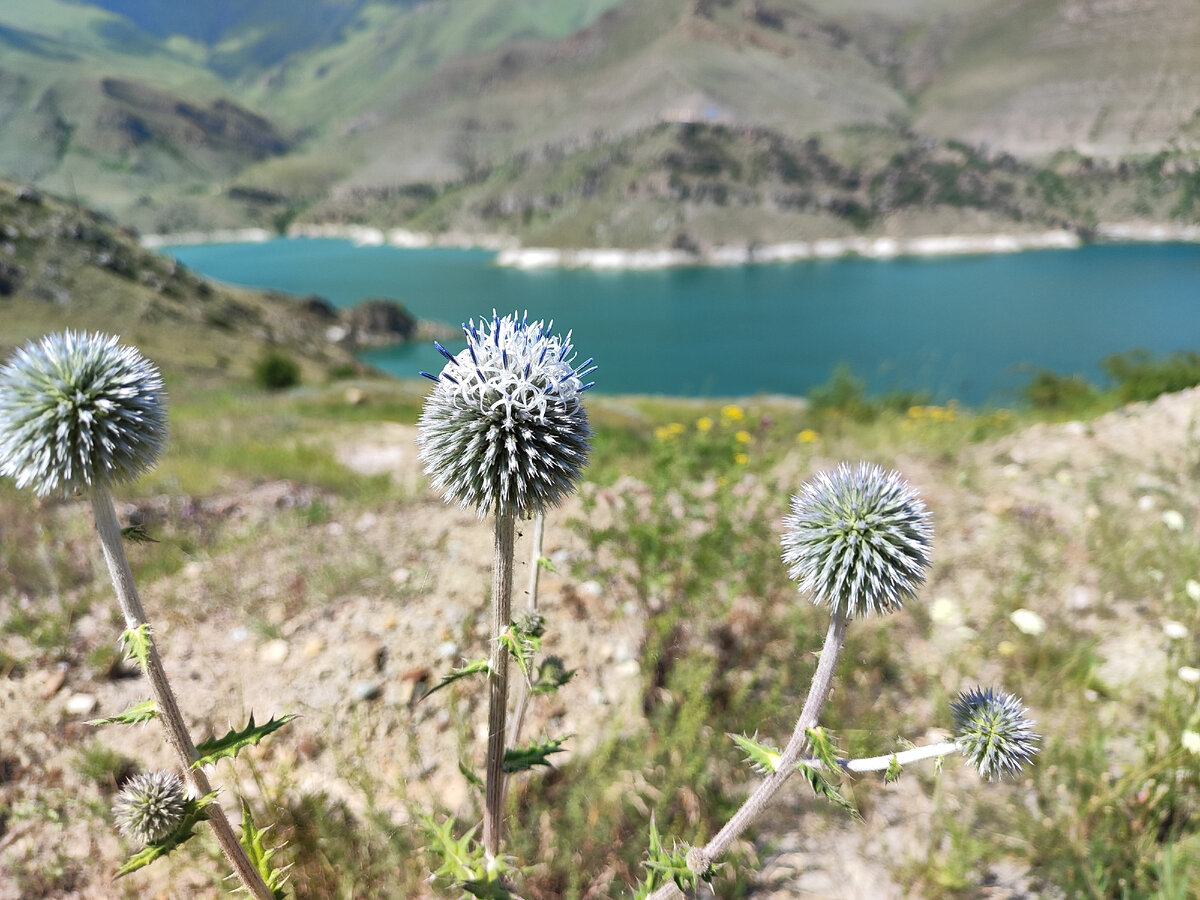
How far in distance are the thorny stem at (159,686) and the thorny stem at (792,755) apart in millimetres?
1518

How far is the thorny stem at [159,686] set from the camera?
1744 mm

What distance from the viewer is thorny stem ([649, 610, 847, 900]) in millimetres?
1843

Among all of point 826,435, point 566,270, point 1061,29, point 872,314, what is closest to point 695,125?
point 566,270

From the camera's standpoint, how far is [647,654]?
13.1 ft

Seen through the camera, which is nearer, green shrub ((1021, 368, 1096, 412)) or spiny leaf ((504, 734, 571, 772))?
spiny leaf ((504, 734, 571, 772))

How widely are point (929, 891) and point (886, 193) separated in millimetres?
169805

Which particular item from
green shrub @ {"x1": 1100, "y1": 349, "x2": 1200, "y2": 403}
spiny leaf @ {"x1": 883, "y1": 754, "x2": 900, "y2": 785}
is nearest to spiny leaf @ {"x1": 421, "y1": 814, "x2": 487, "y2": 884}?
spiny leaf @ {"x1": 883, "y1": 754, "x2": 900, "y2": 785}

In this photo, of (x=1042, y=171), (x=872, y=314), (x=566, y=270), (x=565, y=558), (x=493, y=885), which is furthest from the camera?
(x=566, y=270)

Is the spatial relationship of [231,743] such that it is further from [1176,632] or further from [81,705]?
[1176,632]

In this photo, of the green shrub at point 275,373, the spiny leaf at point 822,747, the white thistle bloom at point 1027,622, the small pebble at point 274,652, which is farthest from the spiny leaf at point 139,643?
the green shrub at point 275,373

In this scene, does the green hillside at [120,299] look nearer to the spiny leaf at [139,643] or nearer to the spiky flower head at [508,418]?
the spiny leaf at [139,643]

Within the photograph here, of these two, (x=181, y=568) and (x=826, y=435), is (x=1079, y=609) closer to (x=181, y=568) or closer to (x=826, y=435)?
(x=826, y=435)

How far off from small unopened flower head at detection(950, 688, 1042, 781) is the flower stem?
59.2 inches

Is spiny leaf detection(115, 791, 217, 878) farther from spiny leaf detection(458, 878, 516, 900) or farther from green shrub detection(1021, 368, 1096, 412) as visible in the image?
green shrub detection(1021, 368, 1096, 412)
